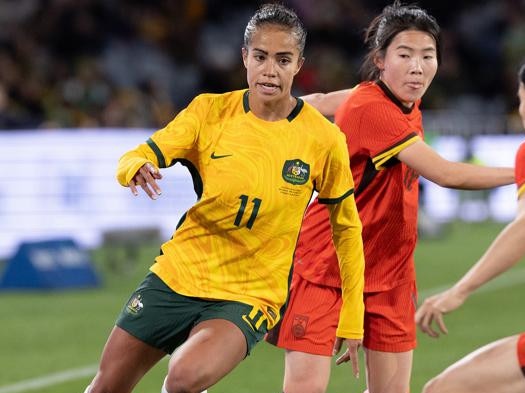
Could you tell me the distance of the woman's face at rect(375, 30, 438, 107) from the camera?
634cm

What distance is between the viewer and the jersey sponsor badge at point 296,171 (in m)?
5.81

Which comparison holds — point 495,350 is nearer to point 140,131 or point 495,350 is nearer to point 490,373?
point 490,373

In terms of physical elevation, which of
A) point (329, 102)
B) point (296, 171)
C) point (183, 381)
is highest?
point (329, 102)

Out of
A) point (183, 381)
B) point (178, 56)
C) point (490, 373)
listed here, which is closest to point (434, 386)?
point (490, 373)

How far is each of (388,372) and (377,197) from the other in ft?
2.90

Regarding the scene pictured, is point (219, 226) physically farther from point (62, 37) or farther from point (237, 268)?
point (62, 37)

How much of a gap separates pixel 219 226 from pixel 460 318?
633cm

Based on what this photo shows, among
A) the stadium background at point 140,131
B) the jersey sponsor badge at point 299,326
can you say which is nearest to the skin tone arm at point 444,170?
the jersey sponsor badge at point 299,326

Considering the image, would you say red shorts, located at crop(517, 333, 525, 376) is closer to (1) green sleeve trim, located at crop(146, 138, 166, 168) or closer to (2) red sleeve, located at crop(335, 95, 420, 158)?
(2) red sleeve, located at crop(335, 95, 420, 158)

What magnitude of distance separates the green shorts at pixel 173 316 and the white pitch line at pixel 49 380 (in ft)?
10.2

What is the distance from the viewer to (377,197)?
6441 millimetres

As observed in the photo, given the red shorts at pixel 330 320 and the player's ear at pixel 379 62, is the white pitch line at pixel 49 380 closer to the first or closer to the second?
the red shorts at pixel 330 320

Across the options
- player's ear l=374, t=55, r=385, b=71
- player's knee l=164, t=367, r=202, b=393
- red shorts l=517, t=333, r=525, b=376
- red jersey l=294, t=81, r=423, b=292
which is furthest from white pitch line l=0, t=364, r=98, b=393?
red shorts l=517, t=333, r=525, b=376

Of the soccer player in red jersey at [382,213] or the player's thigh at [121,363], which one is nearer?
the player's thigh at [121,363]
